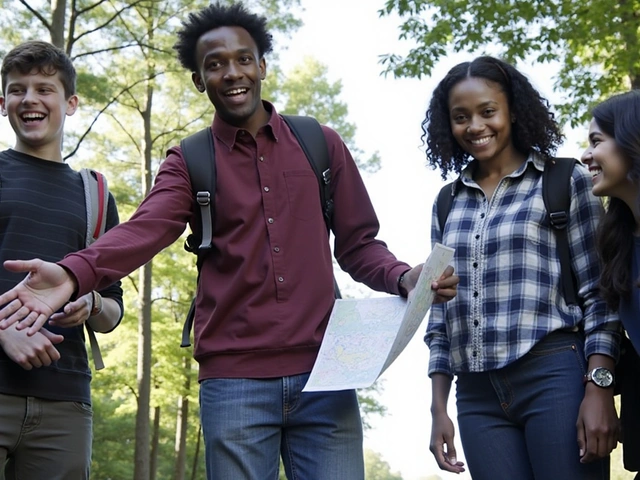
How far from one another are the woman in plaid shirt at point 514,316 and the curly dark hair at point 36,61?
1.79 meters

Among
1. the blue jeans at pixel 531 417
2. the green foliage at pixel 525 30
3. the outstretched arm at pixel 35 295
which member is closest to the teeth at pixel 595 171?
the blue jeans at pixel 531 417

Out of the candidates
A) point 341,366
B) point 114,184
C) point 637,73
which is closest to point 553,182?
point 341,366

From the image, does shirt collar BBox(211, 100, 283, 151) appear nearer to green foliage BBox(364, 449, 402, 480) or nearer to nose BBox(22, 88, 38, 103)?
nose BBox(22, 88, 38, 103)

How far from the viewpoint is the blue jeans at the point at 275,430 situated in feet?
9.82

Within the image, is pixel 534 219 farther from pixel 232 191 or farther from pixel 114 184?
pixel 114 184

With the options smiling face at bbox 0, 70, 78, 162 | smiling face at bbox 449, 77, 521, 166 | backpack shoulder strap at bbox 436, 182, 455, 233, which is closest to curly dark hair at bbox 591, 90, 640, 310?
smiling face at bbox 449, 77, 521, 166

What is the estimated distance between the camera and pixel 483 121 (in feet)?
11.7

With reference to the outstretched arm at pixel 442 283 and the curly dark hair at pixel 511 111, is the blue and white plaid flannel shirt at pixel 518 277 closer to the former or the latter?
the curly dark hair at pixel 511 111

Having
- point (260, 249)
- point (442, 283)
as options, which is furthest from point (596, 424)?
point (260, 249)

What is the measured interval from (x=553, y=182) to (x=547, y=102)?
1.71 feet

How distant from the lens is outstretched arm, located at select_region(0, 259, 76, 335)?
2.69 meters

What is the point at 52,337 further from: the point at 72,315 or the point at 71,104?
the point at 71,104

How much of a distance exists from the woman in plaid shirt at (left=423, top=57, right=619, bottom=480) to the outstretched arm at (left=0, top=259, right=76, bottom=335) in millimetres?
1578

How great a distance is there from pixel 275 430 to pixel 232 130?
1.18 meters
